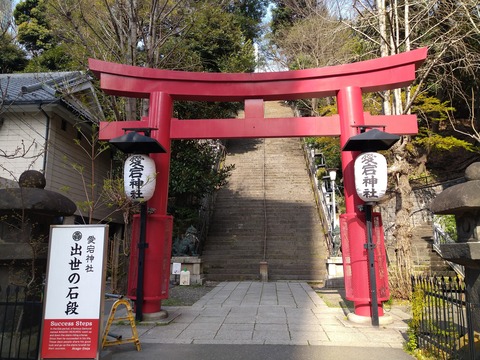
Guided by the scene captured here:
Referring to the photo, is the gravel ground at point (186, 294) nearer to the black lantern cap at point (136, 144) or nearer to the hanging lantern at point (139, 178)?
the hanging lantern at point (139, 178)

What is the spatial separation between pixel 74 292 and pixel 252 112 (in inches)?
194

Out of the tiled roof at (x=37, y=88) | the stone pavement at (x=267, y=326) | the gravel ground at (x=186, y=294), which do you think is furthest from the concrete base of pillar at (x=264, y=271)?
the tiled roof at (x=37, y=88)

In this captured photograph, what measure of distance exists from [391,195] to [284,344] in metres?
14.0

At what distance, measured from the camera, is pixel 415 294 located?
5.05 meters

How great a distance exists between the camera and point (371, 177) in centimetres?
632

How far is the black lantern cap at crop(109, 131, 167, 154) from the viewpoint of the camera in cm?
641

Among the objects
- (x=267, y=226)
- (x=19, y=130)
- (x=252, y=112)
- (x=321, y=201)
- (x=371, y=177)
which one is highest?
(x=19, y=130)

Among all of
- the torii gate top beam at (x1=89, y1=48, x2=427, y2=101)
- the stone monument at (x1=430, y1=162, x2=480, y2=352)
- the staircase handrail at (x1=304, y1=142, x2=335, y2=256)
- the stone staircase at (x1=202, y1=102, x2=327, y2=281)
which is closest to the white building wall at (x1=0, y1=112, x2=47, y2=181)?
the torii gate top beam at (x1=89, y1=48, x2=427, y2=101)

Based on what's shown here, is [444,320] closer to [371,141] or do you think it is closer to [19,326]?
[371,141]

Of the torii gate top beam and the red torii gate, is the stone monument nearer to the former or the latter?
the red torii gate

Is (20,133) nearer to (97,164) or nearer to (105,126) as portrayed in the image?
(97,164)

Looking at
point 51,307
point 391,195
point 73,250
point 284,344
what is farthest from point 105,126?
point 391,195

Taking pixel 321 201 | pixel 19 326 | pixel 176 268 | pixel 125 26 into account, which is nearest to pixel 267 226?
pixel 321 201

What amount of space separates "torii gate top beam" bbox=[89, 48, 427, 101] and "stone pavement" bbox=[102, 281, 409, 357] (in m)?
4.58
